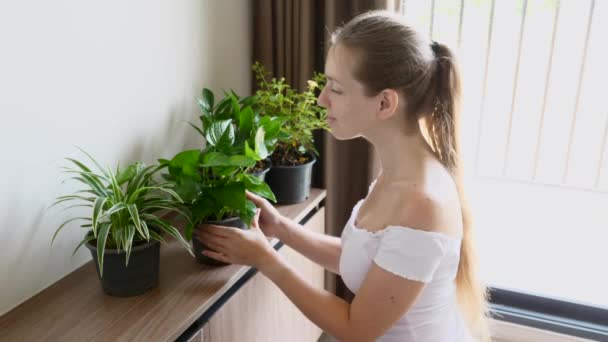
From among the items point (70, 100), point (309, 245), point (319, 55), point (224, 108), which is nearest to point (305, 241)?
point (309, 245)

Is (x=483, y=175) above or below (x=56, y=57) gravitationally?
below

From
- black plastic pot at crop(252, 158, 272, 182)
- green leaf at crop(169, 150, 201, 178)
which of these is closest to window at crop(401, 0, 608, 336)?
black plastic pot at crop(252, 158, 272, 182)

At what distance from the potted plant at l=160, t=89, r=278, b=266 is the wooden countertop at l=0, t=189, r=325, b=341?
7cm

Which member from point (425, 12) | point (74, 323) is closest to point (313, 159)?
point (425, 12)

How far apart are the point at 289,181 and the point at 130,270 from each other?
2.23 feet

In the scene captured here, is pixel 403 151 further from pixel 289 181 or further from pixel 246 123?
pixel 289 181

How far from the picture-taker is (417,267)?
111cm

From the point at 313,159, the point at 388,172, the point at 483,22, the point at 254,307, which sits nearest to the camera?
the point at 388,172

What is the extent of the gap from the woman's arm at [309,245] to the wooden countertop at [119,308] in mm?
190

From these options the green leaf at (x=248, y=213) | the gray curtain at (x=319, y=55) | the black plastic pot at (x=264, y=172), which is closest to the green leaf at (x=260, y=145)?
the green leaf at (x=248, y=213)

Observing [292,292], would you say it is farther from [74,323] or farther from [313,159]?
[313,159]

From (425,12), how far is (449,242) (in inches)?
49.1

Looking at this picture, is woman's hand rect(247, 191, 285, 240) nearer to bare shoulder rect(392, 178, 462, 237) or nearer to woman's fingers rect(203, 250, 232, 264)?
woman's fingers rect(203, 250, 232, 264)

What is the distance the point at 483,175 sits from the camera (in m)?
2.25
